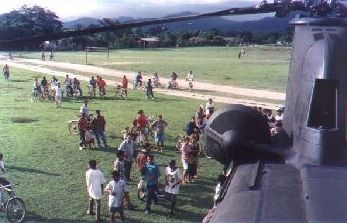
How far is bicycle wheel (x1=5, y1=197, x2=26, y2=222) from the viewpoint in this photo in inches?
538

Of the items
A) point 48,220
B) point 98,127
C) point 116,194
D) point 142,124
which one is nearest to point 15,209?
point 48,220

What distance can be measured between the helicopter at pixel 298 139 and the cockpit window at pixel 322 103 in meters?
0.01

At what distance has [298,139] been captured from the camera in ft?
28.2

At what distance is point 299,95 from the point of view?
8.86 metres

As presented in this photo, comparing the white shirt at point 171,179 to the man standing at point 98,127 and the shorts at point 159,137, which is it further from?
the man standing at point 98,127

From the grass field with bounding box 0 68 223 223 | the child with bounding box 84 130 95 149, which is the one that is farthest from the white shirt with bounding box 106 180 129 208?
the child with bounding box 84 130 95 149

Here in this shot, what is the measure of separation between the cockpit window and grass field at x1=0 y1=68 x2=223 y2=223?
6.68 meters

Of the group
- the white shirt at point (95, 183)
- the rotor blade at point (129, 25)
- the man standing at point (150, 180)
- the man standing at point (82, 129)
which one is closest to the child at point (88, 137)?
the man standing at point (82, 129)

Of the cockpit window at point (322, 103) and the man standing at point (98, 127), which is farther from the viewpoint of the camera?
the man standing at point (98, 127)

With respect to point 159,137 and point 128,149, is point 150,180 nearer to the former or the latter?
point 128,149

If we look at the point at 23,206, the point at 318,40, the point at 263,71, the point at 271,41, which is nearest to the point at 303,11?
the point at 318,40

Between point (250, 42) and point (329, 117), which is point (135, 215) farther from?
point (250, 42)

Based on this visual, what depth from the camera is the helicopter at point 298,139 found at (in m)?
6.18

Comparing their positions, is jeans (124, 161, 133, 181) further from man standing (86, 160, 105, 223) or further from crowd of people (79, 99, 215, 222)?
man standing (86, 160, 105, 223)
